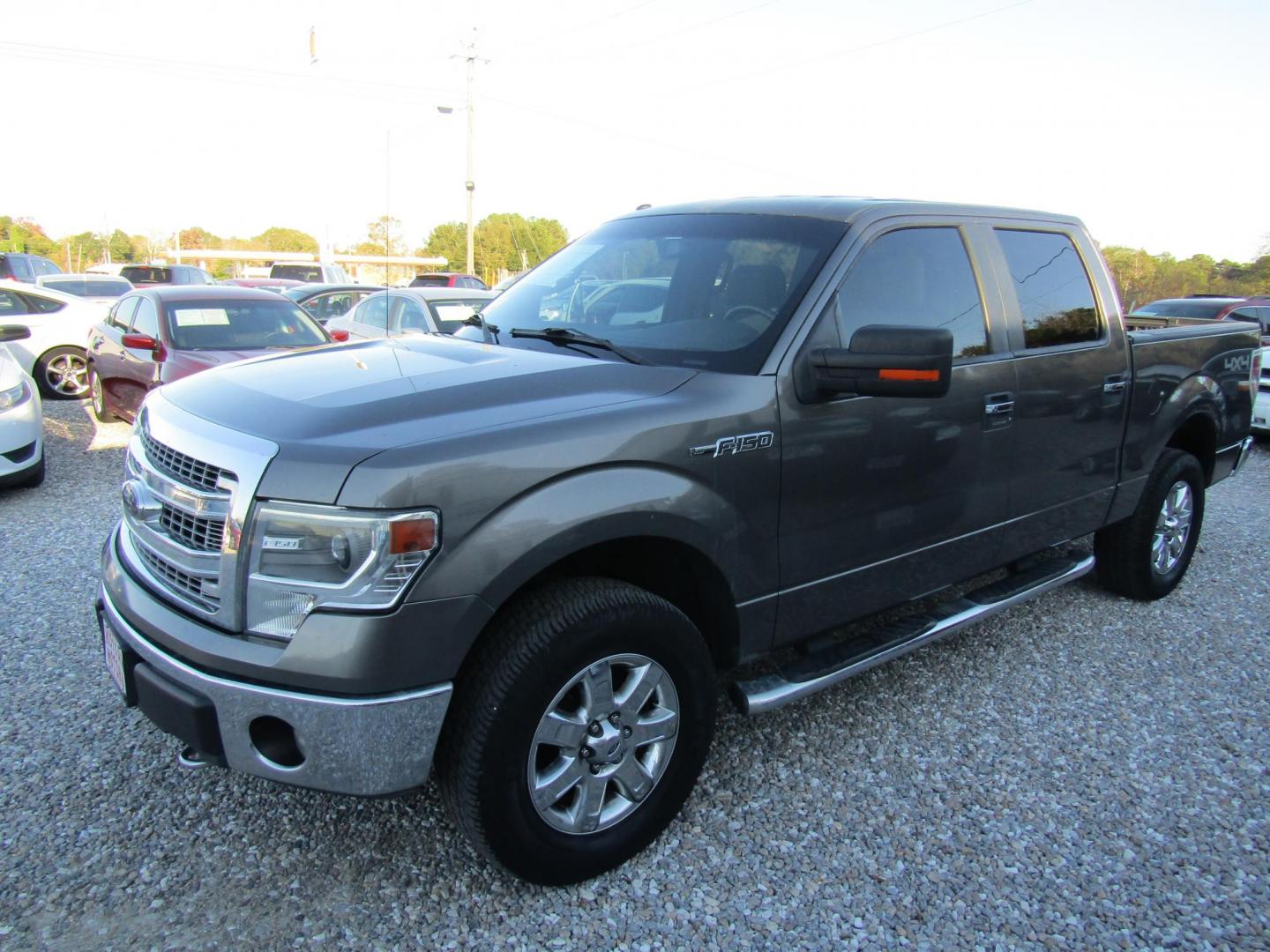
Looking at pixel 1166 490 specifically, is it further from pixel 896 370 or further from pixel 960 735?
pixel 896 370

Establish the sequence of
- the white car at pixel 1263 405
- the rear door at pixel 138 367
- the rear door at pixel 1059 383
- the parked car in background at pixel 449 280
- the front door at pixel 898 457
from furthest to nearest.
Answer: the parked car in background at pixel 449 280 → the white car at pixel 1263 405 → the rear door at pixel 138 367 → the rear door at pixel 1059 383 → the front door at pixel 898 457

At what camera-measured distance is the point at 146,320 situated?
8289mm

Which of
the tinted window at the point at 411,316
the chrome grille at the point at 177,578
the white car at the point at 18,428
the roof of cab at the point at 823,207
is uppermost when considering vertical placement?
the roof of cab at the point at 823,207

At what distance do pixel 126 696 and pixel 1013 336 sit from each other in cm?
337

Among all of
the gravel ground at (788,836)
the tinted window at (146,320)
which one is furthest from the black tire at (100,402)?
the gravel ground at (788,836)

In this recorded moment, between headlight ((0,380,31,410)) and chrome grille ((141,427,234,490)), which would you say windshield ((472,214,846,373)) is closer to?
chrome grille ((141,427,234,490))

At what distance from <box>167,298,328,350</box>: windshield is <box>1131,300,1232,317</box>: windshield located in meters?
12.3

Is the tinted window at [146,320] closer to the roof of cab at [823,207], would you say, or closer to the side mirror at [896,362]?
the roof of cab at [823,207]

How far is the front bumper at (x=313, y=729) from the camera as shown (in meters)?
2.02

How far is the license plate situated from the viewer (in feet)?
7.84

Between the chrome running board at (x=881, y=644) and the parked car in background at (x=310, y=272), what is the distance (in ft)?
85.4

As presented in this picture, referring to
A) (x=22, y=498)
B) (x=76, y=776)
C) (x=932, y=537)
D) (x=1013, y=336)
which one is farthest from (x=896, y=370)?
(x=22, y=498)

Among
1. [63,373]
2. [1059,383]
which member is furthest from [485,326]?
[63,373]

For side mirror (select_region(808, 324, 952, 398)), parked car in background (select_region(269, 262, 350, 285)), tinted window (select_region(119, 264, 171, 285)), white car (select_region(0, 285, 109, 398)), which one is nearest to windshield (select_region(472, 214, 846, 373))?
side mirror (select_region(808, 324, 952, 398))
